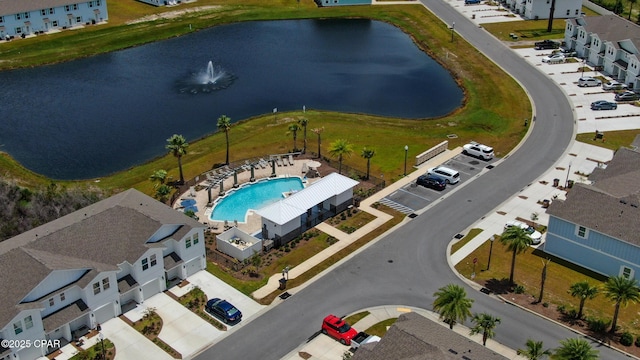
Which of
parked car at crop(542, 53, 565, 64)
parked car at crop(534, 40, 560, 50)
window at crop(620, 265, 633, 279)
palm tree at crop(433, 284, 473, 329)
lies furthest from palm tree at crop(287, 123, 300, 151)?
parked car at crop(534, 40, 560, 50)

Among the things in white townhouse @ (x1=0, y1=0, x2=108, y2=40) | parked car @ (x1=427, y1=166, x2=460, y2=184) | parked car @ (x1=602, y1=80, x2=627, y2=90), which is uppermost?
white townhouse @ (x1=0, y1=0, x2=108, y2=40)

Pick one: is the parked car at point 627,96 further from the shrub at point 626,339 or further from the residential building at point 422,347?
the residential building at point 422,347

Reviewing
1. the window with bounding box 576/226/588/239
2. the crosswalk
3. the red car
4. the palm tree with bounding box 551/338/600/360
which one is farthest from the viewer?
the crosswalk

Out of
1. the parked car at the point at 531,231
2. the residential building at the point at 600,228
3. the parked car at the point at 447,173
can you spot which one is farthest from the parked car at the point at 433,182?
the residential building at the point at 600,228

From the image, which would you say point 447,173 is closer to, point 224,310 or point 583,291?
point 583,291

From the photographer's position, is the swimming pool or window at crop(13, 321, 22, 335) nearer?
window at crop(13, 321, 22, 335)

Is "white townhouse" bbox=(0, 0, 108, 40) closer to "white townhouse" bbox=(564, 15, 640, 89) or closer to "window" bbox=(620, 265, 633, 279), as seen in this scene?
"white townhouse" bbox=(564, 15, 640, 89)
